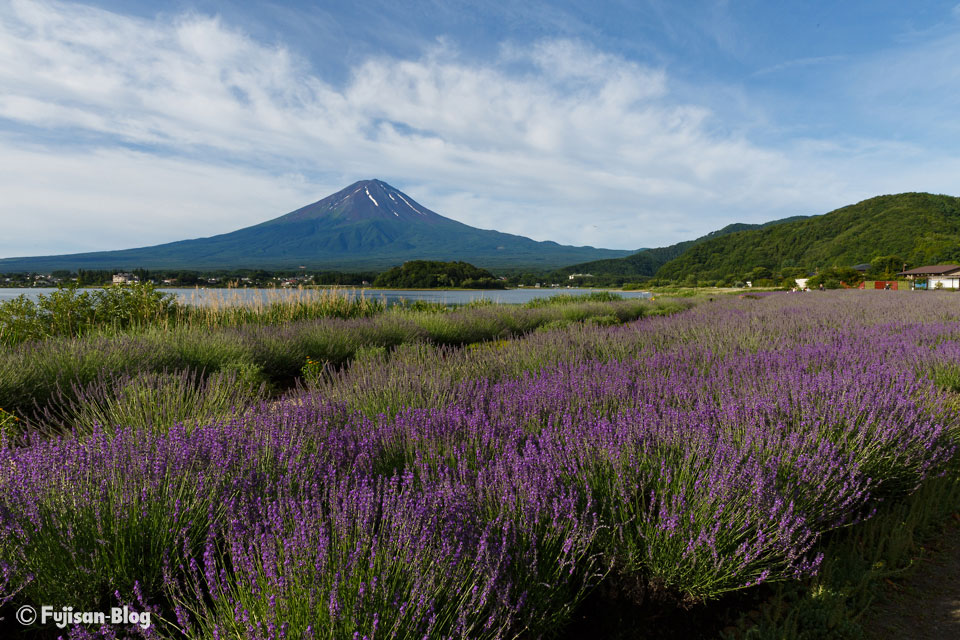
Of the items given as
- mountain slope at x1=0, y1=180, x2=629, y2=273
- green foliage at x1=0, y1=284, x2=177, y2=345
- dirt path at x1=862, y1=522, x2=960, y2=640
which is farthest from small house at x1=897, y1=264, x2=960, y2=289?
mountain slope at x1=0, y1=180, x2=629, y2=273

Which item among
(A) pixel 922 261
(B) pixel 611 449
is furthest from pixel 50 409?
(A) pixel 922 261

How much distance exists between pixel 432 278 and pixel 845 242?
69448mm

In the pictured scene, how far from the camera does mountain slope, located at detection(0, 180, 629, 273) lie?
123 meters

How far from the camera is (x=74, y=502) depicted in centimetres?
158

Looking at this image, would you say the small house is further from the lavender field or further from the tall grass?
the lavender field

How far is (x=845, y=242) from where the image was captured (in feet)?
236

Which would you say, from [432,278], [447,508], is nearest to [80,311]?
[447,508]

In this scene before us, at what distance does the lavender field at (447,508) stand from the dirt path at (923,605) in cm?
29

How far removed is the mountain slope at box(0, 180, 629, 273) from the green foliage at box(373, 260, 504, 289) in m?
78.9

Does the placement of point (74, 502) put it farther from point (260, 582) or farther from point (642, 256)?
point (642, 256)

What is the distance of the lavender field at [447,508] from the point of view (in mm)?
1229

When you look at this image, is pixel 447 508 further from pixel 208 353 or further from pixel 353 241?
pixel 353 241

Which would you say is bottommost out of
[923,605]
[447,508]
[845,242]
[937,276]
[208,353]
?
[923,605]

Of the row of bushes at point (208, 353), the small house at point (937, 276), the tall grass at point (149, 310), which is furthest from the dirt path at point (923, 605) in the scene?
the small house at point (937, 276)
